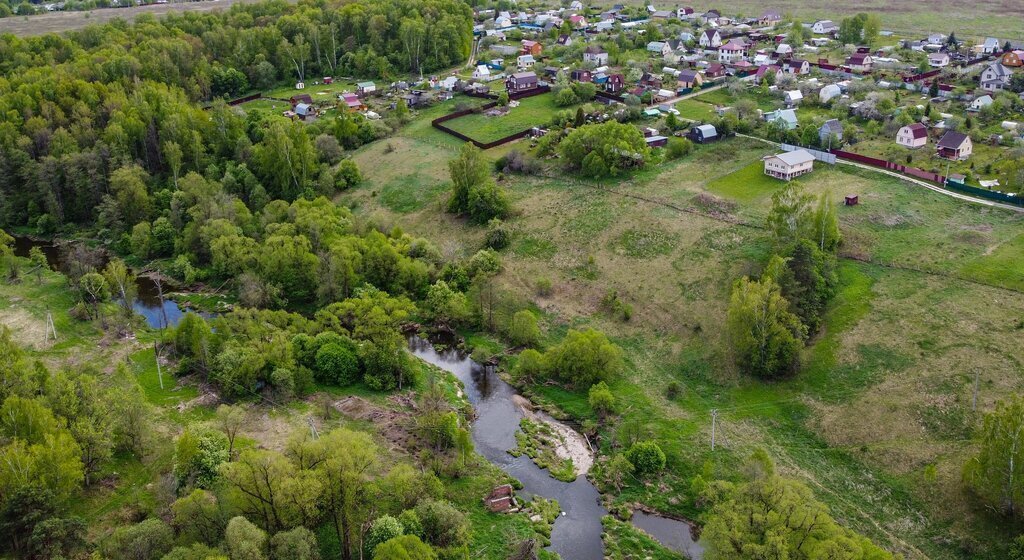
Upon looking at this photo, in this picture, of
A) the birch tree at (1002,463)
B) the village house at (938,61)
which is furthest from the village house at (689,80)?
the birch tree at (1002,463)

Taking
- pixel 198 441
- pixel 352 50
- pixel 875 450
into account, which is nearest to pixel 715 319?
pixel 875 450

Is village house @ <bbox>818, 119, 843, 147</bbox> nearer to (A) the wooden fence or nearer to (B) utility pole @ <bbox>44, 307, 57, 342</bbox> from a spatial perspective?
(A) the wooden fence

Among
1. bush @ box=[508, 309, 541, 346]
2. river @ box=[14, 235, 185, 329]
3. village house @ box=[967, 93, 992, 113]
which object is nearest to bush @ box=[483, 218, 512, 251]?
bush @ box=[508, 309, 541, 346]

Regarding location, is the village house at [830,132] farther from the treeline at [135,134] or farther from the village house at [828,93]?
the treeline at [135,134]

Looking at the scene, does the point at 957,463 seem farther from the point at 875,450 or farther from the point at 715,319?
the point at 715,319

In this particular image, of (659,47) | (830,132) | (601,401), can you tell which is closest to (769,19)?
(659,47)

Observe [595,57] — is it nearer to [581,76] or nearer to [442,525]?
[581,76]
